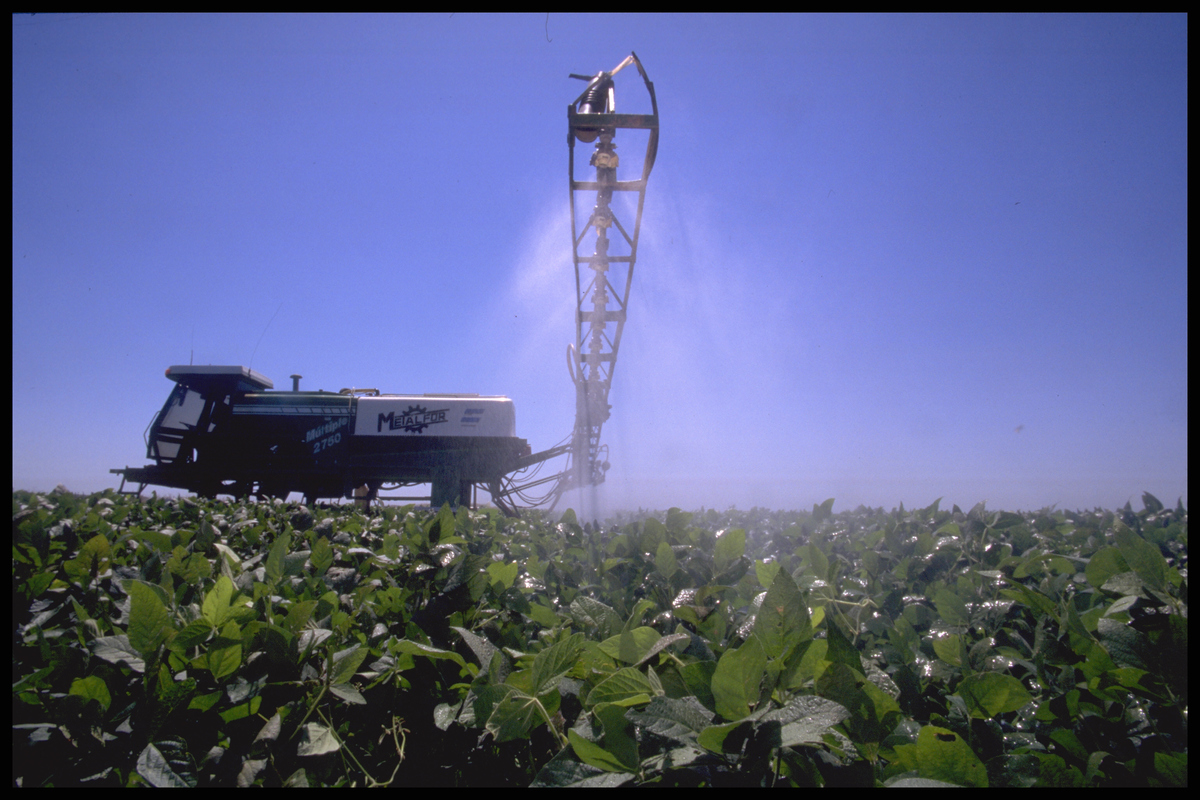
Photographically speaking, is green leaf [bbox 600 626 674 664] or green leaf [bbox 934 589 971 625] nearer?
green leaf [bbox 600 626 674 664]

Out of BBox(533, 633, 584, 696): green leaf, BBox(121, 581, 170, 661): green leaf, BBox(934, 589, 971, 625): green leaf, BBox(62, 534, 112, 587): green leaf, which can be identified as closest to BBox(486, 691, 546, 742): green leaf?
BBox(533, 633, 584, 696): green leaf

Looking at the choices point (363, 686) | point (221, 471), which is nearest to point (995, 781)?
point (363, 686)

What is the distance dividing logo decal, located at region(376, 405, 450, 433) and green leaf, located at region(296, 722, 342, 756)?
31.0 feet

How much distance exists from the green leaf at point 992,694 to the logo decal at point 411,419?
9717 mm

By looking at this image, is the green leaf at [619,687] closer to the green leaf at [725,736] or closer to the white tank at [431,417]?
the green leaf at [725,736]

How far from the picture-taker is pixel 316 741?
0.61 meters

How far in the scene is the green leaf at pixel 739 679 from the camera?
48 centimetres

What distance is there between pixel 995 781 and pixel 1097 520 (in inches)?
89.6

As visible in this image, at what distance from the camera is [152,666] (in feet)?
2.25

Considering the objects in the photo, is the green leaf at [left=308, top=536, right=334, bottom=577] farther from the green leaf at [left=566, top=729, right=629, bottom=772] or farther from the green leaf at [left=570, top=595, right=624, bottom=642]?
the green leaf at [left=566, top=729, right=629, bottom=772]

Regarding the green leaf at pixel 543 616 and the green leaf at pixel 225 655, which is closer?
the green leaf at pixel 225 655

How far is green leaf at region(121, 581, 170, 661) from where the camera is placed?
2.19 ft

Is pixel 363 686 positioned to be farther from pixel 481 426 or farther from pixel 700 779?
pixel 481 426

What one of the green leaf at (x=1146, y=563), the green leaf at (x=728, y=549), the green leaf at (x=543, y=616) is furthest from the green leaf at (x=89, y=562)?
the green leaf at (x=1146, y=563)
